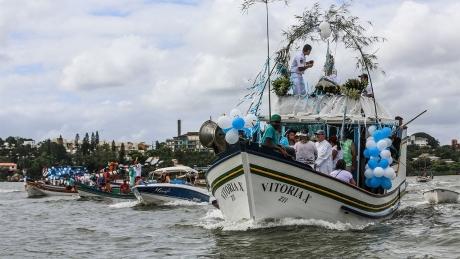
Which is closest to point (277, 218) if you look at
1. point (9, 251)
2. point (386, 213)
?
point (386, 213)

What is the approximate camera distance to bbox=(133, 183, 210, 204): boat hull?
30.8 m

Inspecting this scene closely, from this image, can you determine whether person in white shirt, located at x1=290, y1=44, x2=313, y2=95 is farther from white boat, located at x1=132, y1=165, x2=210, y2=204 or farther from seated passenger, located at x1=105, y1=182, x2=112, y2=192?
seated passenger, located at x1=105, y1=182, x2=112, y2=192

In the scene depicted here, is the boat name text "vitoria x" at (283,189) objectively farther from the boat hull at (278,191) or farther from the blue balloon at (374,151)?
the blue balloon at (374,151)

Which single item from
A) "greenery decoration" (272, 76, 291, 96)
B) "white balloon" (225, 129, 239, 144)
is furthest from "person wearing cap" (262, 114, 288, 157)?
"greenery decoration" (272, 76, 291, 96)

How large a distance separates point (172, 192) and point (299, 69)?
12872 millimetres

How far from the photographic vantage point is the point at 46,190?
50.1 m

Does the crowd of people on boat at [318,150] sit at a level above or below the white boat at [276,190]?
above

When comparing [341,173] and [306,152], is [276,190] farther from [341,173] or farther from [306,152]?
[341,173]

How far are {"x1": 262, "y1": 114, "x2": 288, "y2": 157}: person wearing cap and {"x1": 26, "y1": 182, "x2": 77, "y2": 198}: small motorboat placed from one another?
34776 mm

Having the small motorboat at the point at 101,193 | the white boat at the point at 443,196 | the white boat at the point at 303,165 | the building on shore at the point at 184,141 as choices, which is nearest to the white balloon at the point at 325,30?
the white boat at the point at 303,165

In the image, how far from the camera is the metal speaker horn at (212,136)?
16.8 meters

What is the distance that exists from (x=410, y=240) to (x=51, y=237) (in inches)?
346

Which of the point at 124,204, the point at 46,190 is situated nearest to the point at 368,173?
the point at 124,204

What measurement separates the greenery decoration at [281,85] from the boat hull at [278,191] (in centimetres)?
401
